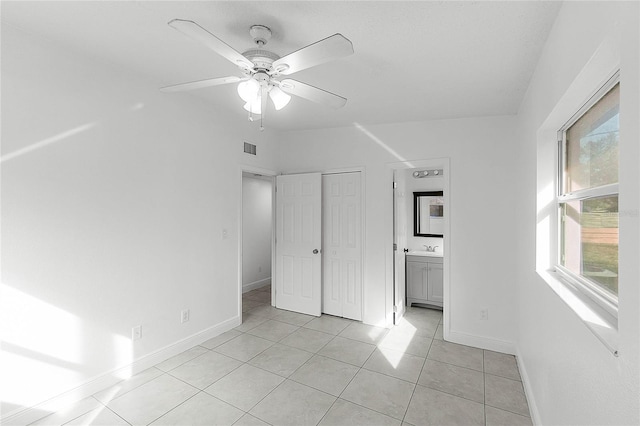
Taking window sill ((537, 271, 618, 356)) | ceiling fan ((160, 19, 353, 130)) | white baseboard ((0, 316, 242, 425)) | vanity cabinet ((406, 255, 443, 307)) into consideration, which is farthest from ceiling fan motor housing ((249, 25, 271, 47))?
vanity cabinet ((406, 255, 443, 307))

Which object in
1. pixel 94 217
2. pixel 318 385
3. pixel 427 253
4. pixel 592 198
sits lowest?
pixel 318 385

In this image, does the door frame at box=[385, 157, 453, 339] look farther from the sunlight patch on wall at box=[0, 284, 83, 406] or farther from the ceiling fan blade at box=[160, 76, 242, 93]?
the sunlight patch on wall at box=[0, 284, 83, 406]

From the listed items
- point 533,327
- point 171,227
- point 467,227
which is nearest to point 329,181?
point 467,227

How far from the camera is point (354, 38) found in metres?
1.92

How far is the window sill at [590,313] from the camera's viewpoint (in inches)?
39.4

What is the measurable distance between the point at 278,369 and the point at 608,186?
268 centimetres

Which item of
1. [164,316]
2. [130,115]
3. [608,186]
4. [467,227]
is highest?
[130,115]

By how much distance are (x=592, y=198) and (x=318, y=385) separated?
228cm

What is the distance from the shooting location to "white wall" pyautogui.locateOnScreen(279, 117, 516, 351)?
3201 millimetres

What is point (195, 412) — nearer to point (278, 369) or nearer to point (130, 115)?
point (278, 369)

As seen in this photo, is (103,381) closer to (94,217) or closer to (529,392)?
(94,217)

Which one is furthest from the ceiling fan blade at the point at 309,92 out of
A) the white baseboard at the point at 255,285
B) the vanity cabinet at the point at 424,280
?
the white baseboard at the point at 255,285

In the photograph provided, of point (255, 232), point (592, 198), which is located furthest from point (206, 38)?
point (255, 232)

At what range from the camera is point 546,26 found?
1.73 meters
